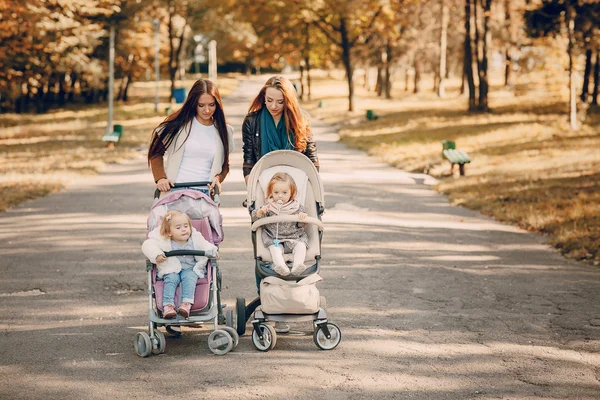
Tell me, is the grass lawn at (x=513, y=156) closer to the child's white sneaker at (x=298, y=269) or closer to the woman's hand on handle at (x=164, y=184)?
the child's white sneaker at (x=298, y=269)

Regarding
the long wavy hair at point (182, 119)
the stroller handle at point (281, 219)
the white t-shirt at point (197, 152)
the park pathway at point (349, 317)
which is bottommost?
the park pathway at point (349, 317)

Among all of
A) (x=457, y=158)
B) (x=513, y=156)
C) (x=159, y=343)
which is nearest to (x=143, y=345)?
(x=159, y=343)

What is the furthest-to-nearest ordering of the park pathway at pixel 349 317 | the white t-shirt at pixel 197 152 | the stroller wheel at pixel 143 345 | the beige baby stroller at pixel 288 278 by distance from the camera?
the white t-shirt at pixel 197 152
the beige baby stroller at pixel 288 278
the stroller wheel at pixel 143 345
the park pathway at pixel 349 317

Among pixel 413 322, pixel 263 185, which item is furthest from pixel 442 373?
pixel 263 185

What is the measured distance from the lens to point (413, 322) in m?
7.24

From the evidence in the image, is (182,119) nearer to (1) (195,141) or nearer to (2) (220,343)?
(1) (195,141)

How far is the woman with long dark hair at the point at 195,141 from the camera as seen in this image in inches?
273

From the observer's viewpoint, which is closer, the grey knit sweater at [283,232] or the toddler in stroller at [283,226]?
the toddler in stroller at [283,226]

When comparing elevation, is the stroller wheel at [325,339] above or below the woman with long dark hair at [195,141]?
below

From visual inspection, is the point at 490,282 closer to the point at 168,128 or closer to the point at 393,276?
the point at 393,276

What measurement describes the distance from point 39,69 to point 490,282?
120 ft

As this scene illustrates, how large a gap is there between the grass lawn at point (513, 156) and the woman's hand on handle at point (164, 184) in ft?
18.7

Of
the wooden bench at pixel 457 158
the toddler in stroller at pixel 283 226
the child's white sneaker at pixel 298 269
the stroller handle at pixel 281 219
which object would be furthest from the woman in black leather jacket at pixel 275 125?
the wooden bench at pixel 457 158

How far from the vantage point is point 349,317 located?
24.2 ft
